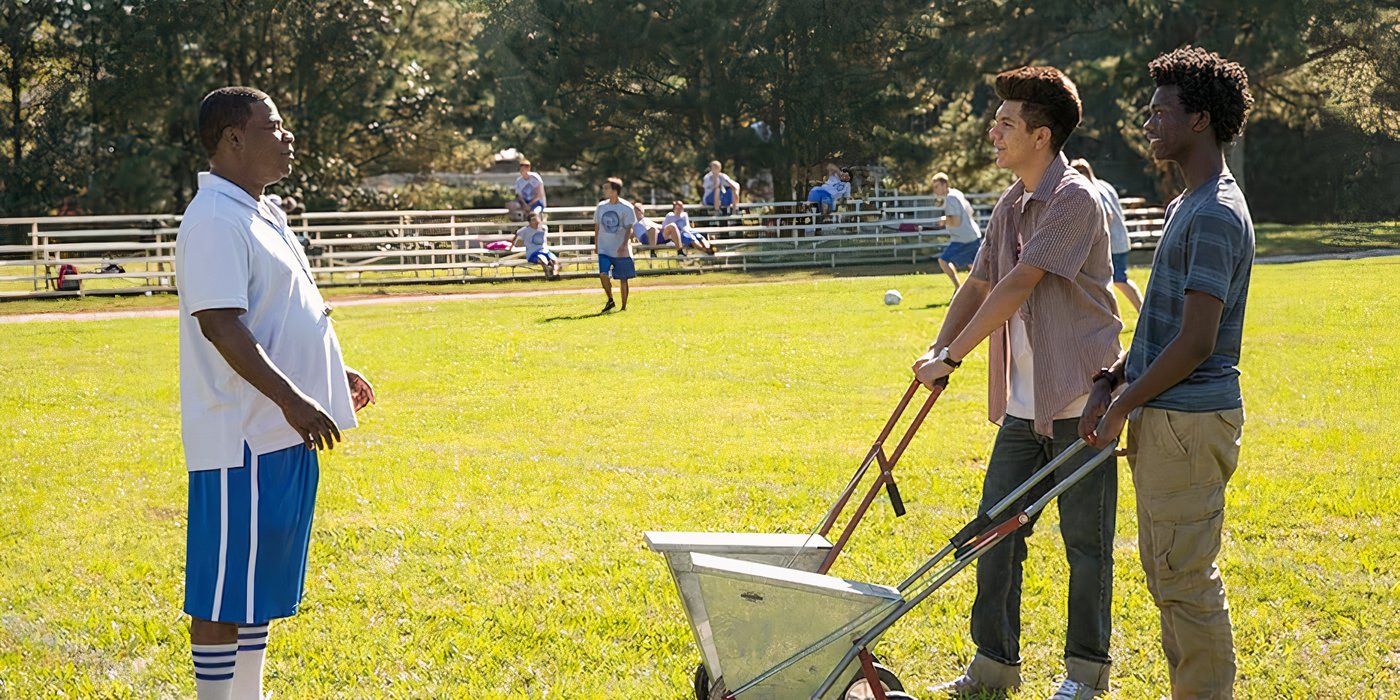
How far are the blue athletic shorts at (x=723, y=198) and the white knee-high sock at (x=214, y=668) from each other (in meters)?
27.5

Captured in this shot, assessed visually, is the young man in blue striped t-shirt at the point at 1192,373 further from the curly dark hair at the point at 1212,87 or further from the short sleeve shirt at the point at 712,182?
the short sleeve shirt at the point at 712,182

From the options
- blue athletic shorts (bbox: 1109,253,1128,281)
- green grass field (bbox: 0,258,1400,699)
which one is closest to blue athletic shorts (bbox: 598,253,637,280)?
green grass field (bbox: 0,258,1400,699)

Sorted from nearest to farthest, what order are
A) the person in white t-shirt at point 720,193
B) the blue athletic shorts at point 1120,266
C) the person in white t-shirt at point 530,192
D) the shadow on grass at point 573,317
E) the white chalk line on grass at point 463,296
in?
the blue athletic shorts at point 1120,266
the shadow on grass at point 573,317
the white chalk line on grass at point 463,296
the person in white t-shirt at point 530,192
the person in white t-shirt at point 720,193

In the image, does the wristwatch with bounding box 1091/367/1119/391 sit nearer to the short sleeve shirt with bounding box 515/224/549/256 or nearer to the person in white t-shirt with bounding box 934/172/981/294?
the person in white t-shirt with bounding box 934/172/981/294

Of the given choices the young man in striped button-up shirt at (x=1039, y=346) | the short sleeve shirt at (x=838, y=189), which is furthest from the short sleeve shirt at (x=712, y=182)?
the young man in striped button-up shirt at (x=1039, y=346)

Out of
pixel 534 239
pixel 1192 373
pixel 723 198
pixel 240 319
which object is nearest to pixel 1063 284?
pixel 1192 373

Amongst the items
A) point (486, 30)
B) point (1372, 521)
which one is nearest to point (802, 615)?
point (1372, 521)

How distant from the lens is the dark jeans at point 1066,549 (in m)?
4.64

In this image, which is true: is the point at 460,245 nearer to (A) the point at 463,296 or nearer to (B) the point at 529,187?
(B) the point at 529,187

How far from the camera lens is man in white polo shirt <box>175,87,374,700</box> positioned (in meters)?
3.85

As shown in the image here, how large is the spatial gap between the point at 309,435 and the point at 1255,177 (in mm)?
45163

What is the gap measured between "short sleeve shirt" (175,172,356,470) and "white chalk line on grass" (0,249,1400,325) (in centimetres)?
1719

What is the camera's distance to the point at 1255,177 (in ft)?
148

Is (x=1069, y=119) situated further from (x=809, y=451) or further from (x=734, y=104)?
(x=734, y=104)
